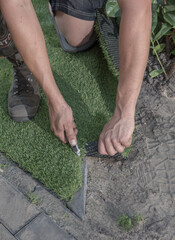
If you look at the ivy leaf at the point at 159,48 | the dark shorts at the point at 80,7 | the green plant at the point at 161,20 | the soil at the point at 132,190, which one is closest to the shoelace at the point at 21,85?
the soil at the point at 132,190

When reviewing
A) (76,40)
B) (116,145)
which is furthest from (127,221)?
(76,40)

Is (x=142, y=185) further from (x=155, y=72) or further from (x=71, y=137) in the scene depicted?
(x=155, y=72)

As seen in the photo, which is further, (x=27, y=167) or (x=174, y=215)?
(x=27, y=167)

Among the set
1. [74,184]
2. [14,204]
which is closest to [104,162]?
A: [74,184]

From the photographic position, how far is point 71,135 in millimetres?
1813

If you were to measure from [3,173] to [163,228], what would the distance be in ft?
3.40

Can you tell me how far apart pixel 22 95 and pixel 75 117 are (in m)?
0.43

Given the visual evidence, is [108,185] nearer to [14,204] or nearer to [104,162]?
[104,162]

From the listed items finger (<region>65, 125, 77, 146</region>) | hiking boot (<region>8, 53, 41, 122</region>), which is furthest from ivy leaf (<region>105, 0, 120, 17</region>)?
finger (<region>65, 125, 77, 146</region>)

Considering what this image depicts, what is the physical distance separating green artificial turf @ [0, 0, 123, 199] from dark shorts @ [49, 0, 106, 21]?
13.0 inches

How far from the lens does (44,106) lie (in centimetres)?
222

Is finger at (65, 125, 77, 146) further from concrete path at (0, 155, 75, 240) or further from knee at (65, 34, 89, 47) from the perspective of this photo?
knee at (65, 34, 89, 47)

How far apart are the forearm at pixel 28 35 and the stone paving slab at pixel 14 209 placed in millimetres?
654

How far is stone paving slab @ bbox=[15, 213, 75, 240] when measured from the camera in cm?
159
